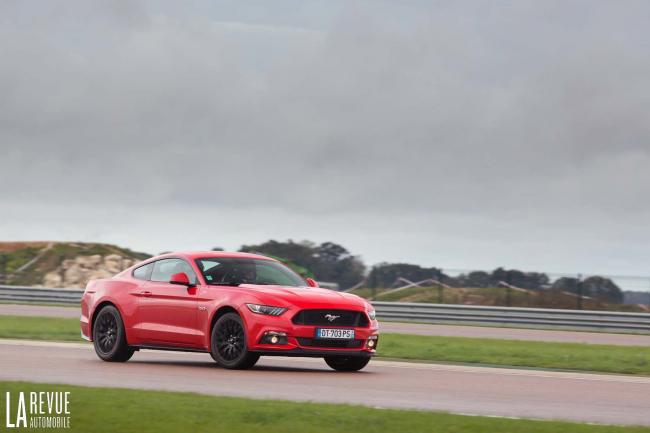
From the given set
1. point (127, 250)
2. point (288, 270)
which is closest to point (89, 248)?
point (127, 250)

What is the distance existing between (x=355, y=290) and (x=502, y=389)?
1055 inches

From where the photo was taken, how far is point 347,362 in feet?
53.2

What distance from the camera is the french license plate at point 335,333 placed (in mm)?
15305

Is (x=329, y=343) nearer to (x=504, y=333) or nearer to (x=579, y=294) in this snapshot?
(x=504, y=333)

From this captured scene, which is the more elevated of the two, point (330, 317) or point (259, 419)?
point (330, 317)

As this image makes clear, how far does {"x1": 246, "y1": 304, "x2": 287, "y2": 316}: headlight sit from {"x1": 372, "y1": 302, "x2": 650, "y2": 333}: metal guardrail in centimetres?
1797

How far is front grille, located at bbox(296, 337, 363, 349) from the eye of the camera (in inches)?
600

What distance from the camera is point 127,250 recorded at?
181ft

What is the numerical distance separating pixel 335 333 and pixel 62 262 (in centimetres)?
3709

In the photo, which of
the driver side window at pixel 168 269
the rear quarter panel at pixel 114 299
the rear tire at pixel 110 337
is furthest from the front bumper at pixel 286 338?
the rear tire at pixel 110 337

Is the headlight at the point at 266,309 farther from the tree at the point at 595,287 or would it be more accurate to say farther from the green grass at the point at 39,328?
the tree at the point at 595,287

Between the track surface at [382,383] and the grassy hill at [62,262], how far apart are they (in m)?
31.1

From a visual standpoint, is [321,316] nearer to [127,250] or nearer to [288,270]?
[288,270]

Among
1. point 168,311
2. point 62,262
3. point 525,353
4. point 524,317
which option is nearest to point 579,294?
point 524,317
